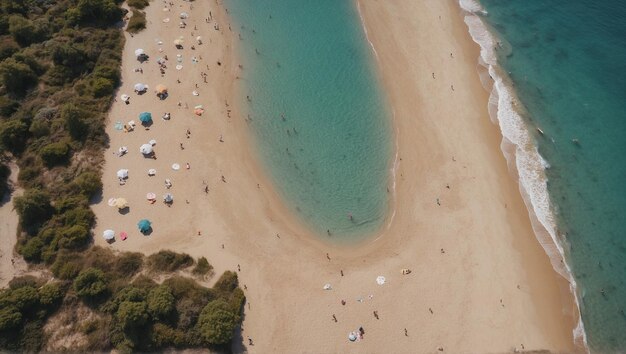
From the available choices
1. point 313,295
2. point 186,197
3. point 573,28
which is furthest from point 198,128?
point 573,28

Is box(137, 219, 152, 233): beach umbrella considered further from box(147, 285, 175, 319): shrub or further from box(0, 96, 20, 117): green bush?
box(0, 96, 20, 117): green bush

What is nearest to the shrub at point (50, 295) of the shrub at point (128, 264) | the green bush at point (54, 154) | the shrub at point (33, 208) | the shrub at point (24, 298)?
the shrub at point (24, 298)

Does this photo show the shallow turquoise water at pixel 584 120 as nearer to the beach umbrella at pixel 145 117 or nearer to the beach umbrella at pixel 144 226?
the beach umbrella at pixel 144 226

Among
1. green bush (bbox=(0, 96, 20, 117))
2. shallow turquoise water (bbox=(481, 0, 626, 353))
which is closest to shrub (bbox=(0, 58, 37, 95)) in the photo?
green bush (bbox=(0, 96, 20, 117))

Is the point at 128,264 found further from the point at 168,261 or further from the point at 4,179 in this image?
the point at 4,179

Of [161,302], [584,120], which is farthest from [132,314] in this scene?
[584,120]

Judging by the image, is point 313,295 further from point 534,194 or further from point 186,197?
point 534,194
